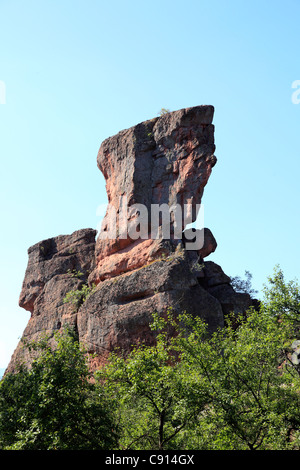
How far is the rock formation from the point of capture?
122ft

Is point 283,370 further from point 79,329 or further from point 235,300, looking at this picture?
point 79,329

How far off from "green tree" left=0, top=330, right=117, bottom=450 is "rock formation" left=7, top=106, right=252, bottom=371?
49.8ft

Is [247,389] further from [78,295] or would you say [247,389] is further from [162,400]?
[78,295]

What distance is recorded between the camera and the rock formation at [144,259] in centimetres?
3716

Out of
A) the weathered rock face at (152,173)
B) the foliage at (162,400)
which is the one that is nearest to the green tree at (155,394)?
the foliage at (162,400)

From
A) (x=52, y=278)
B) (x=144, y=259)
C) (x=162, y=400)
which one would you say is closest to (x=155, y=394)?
(x=162, y=400)

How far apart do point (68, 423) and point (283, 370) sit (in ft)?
38.0

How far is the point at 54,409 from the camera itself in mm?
19797

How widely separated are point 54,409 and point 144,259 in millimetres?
21315

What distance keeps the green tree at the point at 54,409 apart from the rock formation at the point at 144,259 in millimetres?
15172

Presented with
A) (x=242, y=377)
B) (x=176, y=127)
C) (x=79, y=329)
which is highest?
(x=176, y=127)
